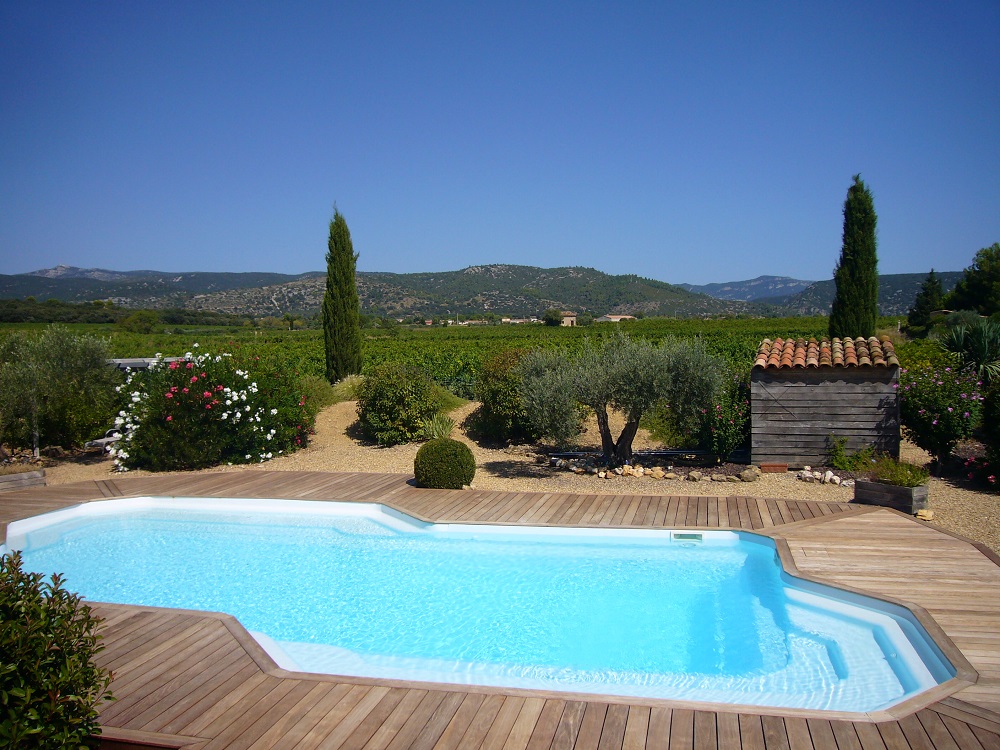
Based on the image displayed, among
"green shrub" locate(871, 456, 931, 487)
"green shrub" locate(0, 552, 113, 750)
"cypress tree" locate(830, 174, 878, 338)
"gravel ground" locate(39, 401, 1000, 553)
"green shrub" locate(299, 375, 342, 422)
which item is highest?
"cypress tree" locate(830, 174, 878, 338)

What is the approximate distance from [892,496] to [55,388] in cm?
1386

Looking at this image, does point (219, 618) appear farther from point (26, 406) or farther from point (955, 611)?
point (26, 406)

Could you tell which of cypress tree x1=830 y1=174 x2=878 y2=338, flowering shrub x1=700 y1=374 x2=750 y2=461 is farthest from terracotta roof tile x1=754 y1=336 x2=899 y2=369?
cypress tree x1=830 y1=174 x2=878 y2=338

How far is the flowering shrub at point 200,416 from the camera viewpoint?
40.4ft

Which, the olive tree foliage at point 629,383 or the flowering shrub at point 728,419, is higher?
Answer: the olive tree foliage at point 629,383

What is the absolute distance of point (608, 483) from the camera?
36.3 feet

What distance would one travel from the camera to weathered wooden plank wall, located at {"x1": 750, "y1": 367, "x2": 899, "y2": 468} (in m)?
10.7

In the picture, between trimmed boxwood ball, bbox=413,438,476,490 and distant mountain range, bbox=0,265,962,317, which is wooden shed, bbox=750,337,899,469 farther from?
distant mountain range, bbox=0,265,962,317

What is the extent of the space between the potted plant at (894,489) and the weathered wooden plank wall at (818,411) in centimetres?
141

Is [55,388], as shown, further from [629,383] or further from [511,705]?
[511,705]

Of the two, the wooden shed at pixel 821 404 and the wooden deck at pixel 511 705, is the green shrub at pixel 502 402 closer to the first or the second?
the wooden shed at pixel 821 404

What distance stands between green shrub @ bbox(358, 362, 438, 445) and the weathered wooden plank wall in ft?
21.3

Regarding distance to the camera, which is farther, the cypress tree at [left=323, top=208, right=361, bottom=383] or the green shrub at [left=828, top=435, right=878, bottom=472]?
the cypress tree at [left=323, top=208, right=361, bottom=383]

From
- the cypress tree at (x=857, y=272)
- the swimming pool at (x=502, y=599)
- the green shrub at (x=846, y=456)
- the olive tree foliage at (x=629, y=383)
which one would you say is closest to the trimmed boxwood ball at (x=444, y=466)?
the swimming pool at (x=502, y=599)
